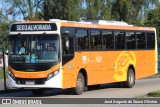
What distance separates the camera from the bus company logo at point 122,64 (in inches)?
996

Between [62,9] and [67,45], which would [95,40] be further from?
[62,9]

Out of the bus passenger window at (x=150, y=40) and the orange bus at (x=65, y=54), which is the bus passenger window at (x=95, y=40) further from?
the bus passenger window at (x=150, y=40)

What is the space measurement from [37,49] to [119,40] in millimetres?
6125

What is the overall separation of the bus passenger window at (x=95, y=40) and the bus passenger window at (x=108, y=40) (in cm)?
35

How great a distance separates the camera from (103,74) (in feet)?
79.2

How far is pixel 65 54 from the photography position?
20.7 m

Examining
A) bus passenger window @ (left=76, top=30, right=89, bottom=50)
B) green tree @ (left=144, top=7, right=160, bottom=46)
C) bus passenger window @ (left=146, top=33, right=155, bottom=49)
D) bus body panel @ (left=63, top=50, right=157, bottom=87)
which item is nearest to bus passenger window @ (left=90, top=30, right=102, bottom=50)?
bus body panel @ (left=63, top=50, right=157, bottom=87)

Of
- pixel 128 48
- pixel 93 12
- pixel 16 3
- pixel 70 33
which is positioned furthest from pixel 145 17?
pixel 70 33

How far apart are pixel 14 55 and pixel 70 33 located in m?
2.43

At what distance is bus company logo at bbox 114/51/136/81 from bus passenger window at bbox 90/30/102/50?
2.07 m

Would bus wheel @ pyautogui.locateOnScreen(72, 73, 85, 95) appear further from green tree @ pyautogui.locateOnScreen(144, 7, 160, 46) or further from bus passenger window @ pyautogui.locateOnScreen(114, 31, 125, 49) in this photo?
green tree @ pyautogui.locateOnScreen(144, 7, 160, 46)

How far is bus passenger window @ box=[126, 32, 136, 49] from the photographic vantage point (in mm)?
26036

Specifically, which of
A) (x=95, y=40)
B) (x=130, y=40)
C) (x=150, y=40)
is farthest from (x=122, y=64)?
(x=150, y=40)

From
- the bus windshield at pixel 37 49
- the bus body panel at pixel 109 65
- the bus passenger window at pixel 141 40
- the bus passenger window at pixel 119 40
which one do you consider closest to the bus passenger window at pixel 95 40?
the bus body panel at pixel 109 65
